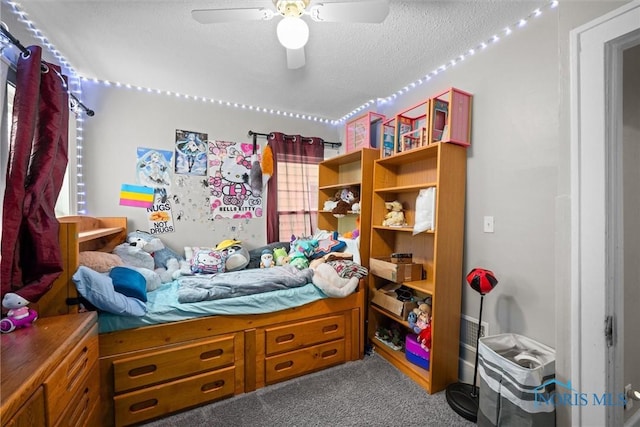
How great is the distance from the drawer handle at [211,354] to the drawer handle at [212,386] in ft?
0.55

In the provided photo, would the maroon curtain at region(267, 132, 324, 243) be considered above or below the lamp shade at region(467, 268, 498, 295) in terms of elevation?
above

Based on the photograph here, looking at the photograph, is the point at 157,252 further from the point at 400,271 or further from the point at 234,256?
the point at 400,271

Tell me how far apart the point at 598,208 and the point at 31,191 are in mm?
2439

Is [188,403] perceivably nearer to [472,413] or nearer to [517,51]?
[472,413]

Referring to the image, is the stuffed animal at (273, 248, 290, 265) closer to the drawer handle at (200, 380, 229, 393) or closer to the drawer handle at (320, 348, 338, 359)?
the drawer handle at (320, 348, 338, 359)

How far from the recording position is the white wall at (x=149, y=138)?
96.8 inches

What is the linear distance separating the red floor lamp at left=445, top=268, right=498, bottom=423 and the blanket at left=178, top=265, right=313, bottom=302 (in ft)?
3.82

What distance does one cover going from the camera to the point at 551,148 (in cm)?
153

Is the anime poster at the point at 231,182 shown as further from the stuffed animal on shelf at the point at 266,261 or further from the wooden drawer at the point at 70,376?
the wooden drawer at the point at 70,376

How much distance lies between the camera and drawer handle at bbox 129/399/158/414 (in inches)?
59.9

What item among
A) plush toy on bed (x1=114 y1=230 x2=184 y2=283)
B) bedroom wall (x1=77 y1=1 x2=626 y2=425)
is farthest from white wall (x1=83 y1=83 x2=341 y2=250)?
bedroom wall (x1=77 y1=1 x2=626 y2=425)

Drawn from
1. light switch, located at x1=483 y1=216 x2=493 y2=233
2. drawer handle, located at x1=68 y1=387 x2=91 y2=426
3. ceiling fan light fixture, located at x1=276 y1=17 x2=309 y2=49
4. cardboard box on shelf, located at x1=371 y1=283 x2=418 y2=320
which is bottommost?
drawer handle, located at x1=68 y1=387 x2=91 y2=426

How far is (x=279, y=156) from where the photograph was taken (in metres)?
3.15

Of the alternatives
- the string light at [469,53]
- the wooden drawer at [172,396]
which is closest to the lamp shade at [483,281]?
the string light at [469,53]
